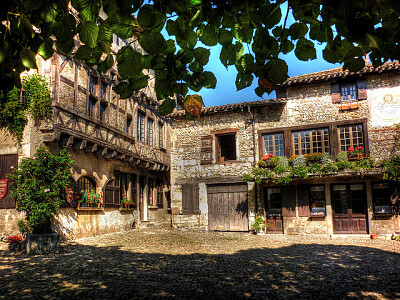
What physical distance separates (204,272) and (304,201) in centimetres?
815

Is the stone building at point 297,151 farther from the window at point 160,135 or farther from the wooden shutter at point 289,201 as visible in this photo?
the window at point 160,135

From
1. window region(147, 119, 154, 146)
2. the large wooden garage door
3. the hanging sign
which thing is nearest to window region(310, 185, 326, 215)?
the large wooden garage door

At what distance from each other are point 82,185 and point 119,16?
35.9 feet

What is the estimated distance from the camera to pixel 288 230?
43.6ft

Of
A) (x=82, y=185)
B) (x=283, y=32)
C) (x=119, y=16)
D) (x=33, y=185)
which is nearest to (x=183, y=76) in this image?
(x=119, y=16)

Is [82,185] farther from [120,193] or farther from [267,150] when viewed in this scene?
[267,150]

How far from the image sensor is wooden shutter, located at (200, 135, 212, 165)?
14821 mm

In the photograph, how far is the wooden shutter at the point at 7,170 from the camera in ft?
32.0

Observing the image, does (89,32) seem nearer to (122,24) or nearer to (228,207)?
(122,24)

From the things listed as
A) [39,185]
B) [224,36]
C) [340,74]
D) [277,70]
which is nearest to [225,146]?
[340,74]

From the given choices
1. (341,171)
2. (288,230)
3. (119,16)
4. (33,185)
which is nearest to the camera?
(119,16)

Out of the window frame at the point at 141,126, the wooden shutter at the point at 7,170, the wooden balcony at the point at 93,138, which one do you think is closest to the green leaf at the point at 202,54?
the wooden balcony at the point at 93,138

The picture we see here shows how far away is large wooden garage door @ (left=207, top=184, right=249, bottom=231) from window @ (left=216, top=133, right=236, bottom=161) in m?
1.48

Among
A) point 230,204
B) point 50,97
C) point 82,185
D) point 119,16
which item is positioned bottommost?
point 230,204
